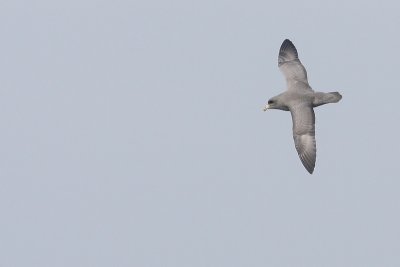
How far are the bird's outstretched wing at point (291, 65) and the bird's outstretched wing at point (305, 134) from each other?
83.4 inches

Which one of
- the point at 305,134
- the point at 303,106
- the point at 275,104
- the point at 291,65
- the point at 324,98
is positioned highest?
the point at 291,65

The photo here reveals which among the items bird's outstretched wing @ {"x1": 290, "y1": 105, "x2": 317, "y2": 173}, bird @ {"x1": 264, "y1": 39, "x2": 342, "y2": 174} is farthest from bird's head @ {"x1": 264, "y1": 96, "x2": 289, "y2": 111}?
bird's outstretched wing @ {"x1": 290, "y1": 105, "x2": 317, "y2": 173}

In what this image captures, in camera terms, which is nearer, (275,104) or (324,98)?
(324,98)

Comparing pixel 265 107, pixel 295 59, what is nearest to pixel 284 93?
pixel 265 107

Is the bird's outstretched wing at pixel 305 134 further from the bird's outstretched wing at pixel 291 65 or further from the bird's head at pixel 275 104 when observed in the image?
the bird's outstretched wing at pixel 291 65

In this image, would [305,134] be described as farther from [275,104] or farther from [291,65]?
[291,65]

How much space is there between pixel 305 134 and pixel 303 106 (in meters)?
1.21

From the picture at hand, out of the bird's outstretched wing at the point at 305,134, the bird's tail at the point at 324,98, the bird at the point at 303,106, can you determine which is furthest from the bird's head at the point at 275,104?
the bird's tail at the point at 324,98

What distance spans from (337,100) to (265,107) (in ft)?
9.51

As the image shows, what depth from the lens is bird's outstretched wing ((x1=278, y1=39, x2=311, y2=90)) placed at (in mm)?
46562

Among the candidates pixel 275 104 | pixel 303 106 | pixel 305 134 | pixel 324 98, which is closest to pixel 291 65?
pixel 275 104

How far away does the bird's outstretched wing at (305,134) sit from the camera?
43.2 m

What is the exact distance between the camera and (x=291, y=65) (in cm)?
4769

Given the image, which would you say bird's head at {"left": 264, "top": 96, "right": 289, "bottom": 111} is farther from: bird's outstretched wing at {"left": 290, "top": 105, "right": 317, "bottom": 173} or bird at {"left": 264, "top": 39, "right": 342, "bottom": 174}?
bird's outstretched wing at {"left": 290, "top": 105, "right": 317, "bottom": 173}
